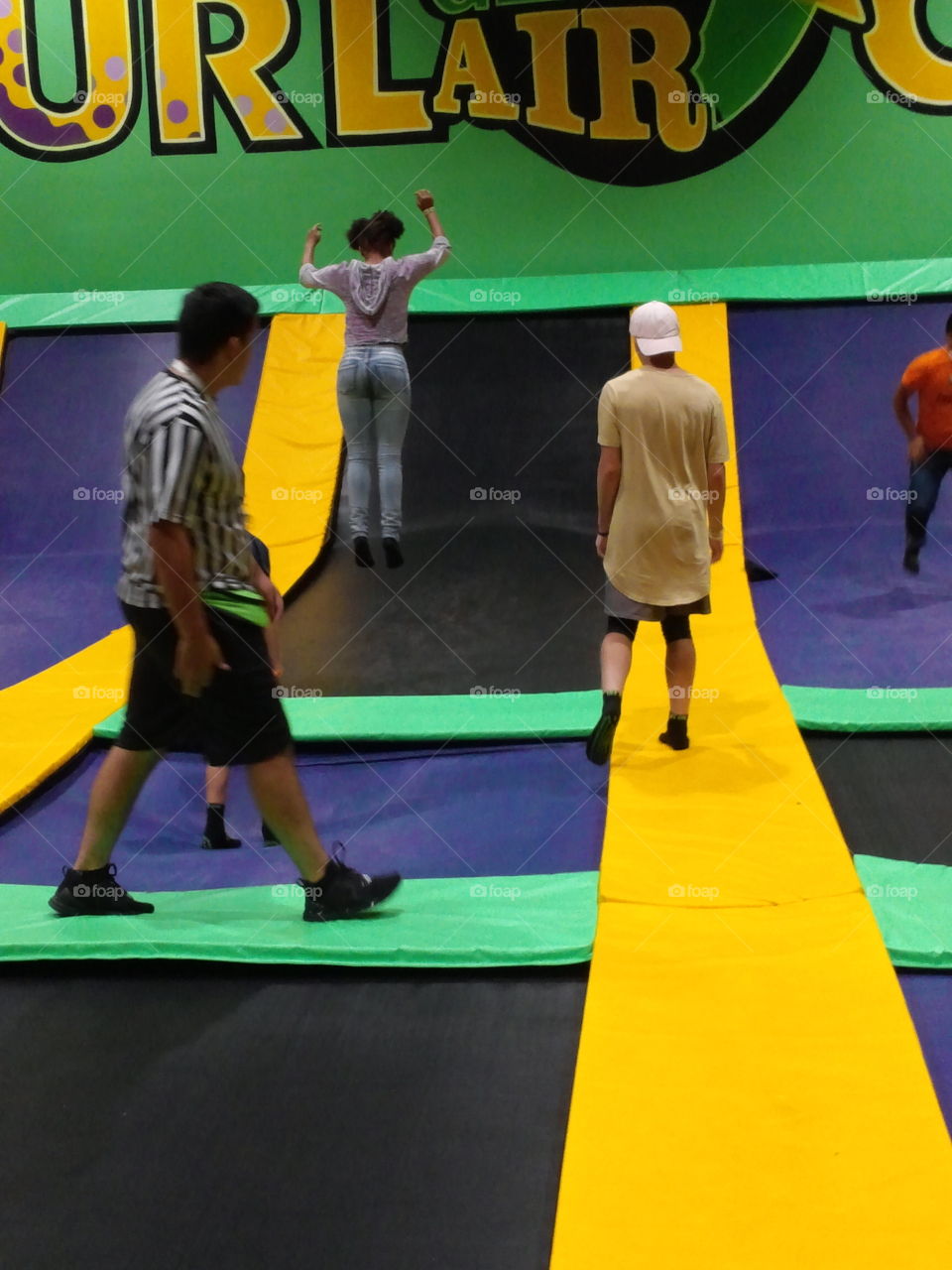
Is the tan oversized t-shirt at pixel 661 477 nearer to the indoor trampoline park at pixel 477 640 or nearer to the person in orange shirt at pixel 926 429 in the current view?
the indoor trampoline park at pixel 477 640

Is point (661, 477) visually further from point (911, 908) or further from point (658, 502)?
point (911, 908)

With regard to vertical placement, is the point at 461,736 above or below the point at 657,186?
below

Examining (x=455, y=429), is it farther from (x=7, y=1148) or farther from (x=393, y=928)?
(x=7, y=1148)

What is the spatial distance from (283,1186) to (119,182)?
6484 millimetres

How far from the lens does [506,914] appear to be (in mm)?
2336

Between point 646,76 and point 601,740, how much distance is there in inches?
190

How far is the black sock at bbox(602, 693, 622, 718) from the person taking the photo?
300 cm

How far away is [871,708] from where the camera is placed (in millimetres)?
3303

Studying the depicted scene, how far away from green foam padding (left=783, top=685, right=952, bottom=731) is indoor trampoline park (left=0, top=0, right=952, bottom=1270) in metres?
0.02

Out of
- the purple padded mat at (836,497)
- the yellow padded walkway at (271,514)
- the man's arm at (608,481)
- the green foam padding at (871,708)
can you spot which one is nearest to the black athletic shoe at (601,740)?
the man's arm at (608,481)

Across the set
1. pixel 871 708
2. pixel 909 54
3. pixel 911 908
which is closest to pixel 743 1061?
pixel 911 908

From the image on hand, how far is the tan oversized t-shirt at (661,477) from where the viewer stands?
2979 mm

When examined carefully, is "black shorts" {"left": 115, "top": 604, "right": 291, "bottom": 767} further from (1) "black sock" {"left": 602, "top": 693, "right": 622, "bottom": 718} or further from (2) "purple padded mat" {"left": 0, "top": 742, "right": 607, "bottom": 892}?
(1) "black sock" {"left": 602, "top": 693, "right": 622, "bottom": 718}

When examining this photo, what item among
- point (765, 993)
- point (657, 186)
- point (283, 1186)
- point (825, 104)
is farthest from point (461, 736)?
point (825, 104)
